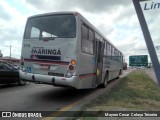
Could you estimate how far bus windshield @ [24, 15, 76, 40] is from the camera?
28.5 ft

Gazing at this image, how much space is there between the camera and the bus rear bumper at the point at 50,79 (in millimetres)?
8172

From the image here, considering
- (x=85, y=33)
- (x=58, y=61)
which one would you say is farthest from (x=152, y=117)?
(x=85, y=33)

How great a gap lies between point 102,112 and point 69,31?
3498 millimetres

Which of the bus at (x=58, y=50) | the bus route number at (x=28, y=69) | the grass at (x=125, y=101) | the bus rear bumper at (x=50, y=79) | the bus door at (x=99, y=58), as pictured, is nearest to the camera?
the grass at (x=125, y=101)

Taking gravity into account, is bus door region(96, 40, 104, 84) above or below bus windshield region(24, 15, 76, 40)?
below

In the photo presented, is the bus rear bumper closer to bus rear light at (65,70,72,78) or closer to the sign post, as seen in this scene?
bus rear light at (65,70,72,78)

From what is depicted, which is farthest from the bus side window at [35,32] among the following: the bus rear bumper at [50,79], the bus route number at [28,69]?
the bus rear bumper at [50,79]

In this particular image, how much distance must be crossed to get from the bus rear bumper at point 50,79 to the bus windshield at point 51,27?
149 centimetres

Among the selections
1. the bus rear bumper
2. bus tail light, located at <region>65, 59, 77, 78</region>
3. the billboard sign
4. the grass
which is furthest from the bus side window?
the billboard sign

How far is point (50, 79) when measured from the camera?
27.9 feet

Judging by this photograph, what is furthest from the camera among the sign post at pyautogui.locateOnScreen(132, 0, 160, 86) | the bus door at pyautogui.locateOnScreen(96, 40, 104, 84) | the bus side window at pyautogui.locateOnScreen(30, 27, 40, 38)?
the bus door at pyautogui.locateOnScreen(96, 40, 104, 84)

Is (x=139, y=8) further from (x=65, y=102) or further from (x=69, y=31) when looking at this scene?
(x=65, y=102)

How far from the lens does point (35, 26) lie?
30.8ft

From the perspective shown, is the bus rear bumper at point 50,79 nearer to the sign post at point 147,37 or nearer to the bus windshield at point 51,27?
the bus windshield at point 51,27
